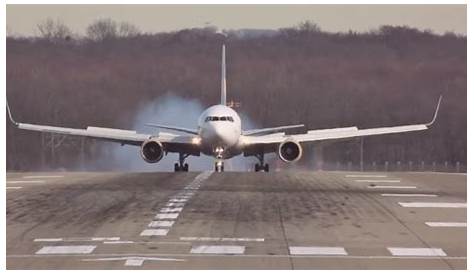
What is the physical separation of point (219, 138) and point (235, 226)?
90.9ft

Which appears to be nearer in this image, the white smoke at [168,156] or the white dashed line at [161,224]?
the white dashed line at [161,224]

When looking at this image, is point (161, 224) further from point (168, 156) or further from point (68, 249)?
point (168, 156)

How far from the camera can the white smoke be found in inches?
2282

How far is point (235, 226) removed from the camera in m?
20.9

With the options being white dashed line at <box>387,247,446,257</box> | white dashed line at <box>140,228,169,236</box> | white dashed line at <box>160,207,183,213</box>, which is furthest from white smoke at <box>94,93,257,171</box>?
white dashed line at <box>387,247,446,257</box>

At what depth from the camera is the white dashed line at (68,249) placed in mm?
17406

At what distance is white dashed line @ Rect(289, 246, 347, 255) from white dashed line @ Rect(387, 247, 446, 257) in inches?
36.9

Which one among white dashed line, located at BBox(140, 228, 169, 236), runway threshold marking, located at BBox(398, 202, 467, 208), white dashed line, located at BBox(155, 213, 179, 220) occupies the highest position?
runway threshold marking, located at BBox(398, 202, 467, 208)

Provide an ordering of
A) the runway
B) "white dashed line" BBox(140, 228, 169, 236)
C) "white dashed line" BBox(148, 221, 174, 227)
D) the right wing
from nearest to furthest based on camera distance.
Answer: the runway
"white dashed line" BBox(140, 228, 169, 236)
"white dashed line" BBox(148, 221, 174, 227)
the right wing

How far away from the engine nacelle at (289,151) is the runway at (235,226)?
1653cm

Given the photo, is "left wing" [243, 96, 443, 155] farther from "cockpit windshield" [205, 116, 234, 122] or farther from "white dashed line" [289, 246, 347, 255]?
"white dashed line" [289, 246, 347, 255]

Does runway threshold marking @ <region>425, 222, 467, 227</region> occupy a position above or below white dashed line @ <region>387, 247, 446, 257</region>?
above

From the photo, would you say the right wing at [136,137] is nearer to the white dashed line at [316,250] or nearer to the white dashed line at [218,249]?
the white dashed line at [218,249]

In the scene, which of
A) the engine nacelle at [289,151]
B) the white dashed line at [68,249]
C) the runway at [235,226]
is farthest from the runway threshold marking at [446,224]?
the engine nacelle at [289,151]
